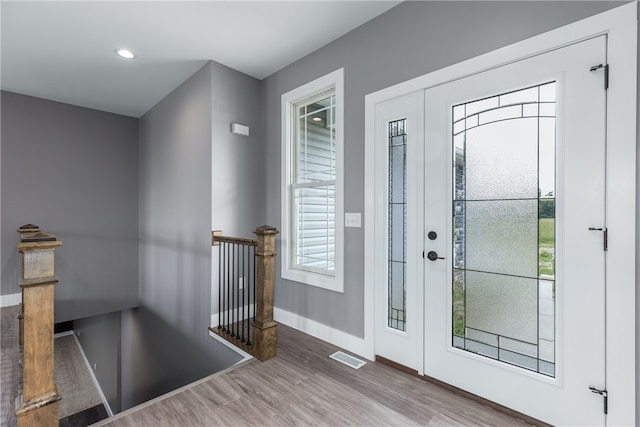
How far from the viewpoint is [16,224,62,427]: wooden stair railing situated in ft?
5.26

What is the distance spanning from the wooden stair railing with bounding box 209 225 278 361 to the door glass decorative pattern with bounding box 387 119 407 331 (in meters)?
0.95

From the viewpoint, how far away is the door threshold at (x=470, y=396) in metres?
1.69

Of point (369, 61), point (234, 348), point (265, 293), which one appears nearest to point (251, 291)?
point (234, 348)

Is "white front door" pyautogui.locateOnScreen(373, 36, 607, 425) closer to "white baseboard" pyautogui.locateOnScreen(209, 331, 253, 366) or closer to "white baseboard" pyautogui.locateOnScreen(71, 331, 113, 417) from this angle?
"white baseboard" pyautogui.locateOnScreen(209, 331, 253, 366)

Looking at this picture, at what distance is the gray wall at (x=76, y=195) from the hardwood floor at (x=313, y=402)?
3516 mm

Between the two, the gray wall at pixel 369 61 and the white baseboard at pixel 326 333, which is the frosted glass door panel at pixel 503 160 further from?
the white baseboard at pixel 326 333

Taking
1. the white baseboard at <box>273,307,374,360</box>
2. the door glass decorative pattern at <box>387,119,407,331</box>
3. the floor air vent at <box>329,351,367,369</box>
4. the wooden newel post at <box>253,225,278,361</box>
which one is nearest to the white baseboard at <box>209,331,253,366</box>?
the wooden newel post at <box>253,225,278,361</box>

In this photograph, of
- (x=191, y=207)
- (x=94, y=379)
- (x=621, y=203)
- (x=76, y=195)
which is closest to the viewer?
(x=621, y=203)

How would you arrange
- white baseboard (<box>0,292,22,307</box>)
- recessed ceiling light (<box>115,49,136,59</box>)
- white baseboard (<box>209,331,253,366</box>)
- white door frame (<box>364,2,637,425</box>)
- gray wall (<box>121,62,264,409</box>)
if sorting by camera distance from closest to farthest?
white door frame (<box>364,2,637,425</box>) < white baseboard (<box>209,331,253,366</box>) < recessed ceiling light (<box>115,49,136,59</box>) < gray wall (<box>121,62,264,409</box>) < white baseboard (<box>0,292,22,307</box>)

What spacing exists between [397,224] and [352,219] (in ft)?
1.40

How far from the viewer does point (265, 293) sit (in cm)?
250

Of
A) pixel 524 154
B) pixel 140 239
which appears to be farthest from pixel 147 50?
pixel 524 154

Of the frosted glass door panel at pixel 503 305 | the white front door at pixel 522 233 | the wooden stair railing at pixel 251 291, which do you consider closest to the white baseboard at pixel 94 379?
the wooden stair railing at pixel 251 291

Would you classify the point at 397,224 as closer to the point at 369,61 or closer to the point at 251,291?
the point at 369,61
